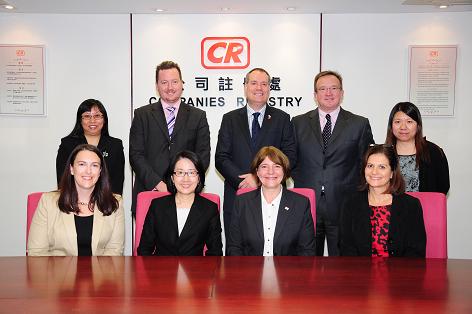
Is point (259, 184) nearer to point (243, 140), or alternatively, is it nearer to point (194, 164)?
point (194, 164)

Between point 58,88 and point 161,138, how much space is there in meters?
2.01

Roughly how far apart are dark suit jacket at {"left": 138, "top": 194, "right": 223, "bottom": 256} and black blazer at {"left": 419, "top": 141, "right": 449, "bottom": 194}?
1658mm

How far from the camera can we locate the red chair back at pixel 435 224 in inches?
114

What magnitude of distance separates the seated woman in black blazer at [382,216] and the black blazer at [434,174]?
70cm

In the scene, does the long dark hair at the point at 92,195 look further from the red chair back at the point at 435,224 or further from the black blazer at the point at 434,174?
the black blazer at the point at 434,174

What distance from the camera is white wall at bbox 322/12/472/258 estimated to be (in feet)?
17.7

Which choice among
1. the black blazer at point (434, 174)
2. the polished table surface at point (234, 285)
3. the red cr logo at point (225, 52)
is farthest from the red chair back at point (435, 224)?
the red cr logo at point (225, 52)

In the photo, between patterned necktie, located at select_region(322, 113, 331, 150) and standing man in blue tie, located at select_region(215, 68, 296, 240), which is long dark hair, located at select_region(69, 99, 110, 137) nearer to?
standing man in blue tie, located at select_region(215, 68, 296, 240)

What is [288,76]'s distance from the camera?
5.46 meters

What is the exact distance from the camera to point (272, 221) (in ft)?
10.4

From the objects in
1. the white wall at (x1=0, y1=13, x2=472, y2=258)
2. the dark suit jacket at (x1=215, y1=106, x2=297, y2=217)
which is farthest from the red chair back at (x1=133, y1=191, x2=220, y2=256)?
the white wall at (x1=0, y1=13, x2=472, y2=258)

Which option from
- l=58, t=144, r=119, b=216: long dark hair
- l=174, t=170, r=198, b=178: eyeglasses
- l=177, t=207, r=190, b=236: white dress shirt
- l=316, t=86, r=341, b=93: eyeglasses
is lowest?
l=177, t=207, r=190, b=236: white dress shirt

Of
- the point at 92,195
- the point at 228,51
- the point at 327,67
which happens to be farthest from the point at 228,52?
the point at 92,195

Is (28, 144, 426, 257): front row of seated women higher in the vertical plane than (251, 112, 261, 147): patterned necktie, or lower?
lower
